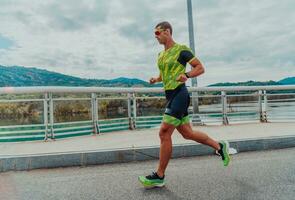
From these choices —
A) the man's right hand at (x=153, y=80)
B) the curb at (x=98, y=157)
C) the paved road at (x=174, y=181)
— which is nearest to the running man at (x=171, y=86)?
the paved road at (x=174, y=181)

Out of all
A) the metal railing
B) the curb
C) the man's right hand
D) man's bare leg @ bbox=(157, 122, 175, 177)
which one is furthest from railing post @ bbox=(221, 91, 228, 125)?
man's bare leg @ bbox=(157, 122, 175, 177)

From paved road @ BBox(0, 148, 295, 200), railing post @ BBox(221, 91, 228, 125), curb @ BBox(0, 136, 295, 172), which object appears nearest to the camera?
paved road @ BBox(0, 148, 295, 200)

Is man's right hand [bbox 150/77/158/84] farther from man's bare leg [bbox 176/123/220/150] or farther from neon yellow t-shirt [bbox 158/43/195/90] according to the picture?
man's bare leg [bbox 176/123/220/150]

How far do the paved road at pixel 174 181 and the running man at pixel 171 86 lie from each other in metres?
0.24

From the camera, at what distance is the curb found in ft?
20.1

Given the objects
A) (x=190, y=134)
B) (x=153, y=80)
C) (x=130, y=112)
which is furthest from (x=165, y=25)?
(x=130, y=112)

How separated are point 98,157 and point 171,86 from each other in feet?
7.27

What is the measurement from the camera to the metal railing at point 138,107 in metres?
8.81

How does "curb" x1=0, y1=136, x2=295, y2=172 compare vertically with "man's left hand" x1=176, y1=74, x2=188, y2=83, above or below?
below

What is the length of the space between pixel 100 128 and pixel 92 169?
449 cm

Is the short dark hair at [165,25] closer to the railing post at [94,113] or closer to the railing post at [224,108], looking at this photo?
the railing post at [94,113]

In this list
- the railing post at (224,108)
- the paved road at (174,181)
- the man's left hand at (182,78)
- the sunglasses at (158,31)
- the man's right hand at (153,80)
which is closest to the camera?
the paved road at (174,181)

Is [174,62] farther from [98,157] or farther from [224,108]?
[224,108]

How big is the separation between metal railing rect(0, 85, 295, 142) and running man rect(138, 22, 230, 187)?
183 inches
